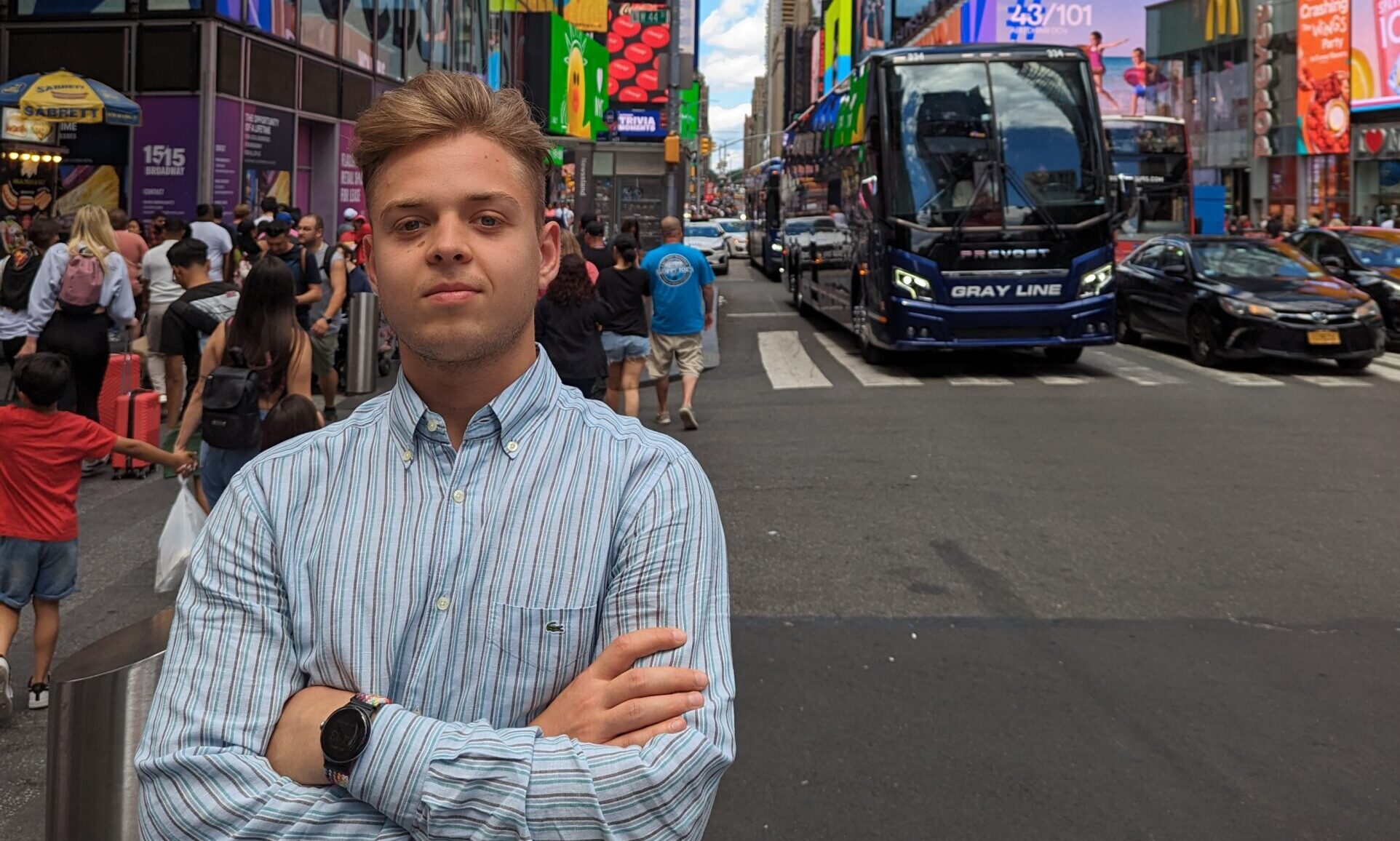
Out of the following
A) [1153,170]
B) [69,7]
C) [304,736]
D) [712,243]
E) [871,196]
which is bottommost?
[304,736]

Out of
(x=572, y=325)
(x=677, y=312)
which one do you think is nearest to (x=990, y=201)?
(x=677, y=312)

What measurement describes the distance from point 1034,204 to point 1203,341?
9.73ft

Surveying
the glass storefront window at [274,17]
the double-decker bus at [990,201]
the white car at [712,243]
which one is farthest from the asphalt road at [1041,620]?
the white car at [712,243]

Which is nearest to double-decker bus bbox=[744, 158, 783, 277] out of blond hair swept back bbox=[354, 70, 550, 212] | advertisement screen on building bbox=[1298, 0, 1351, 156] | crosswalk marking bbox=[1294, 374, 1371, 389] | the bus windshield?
the bus windshield

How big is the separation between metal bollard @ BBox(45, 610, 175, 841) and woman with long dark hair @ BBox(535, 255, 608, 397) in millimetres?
6772

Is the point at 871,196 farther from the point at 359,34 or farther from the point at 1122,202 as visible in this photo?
the point at 359,34

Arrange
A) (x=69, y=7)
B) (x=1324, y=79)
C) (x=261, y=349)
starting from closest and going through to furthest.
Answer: (x=261, y=349) < (x=69, y=7) < (x=1324, y=79)

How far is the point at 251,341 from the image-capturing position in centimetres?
601

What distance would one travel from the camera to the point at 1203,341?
54.5ft

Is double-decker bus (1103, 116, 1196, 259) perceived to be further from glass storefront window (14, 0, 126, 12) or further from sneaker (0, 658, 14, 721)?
sneaker (0, 658, 14, 721)

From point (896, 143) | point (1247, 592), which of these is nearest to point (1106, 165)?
point (896, 143)

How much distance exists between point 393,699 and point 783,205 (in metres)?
27.8

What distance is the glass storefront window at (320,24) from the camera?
72.5ft

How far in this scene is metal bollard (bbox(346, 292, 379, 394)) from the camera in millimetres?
12844
